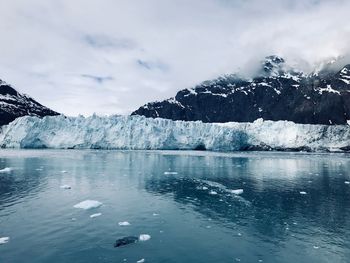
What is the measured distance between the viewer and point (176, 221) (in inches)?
674

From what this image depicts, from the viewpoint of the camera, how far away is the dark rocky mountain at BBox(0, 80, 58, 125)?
124 m

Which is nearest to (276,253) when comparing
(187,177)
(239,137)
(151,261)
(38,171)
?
(151,261)

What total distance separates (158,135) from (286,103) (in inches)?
4130

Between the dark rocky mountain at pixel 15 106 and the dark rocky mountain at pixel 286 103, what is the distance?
202 ft

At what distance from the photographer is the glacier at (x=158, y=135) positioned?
8650 centimetres

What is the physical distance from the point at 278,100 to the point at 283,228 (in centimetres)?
17281

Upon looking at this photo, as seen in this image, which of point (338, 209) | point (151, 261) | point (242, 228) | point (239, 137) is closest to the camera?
point (151, 261)

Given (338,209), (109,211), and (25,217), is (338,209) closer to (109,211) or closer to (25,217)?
(109,211)

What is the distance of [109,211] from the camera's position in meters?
18.6

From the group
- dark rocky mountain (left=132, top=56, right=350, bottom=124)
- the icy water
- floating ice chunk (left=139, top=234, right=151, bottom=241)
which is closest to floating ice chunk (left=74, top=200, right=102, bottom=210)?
the icy water

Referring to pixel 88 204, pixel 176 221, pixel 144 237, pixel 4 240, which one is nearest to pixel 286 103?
pixel 88 204

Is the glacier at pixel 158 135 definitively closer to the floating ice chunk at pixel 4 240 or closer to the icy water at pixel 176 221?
the icy water at pixel 176 221

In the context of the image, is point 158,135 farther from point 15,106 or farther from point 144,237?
point 144,237

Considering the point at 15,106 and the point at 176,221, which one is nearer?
the point at 176,221
